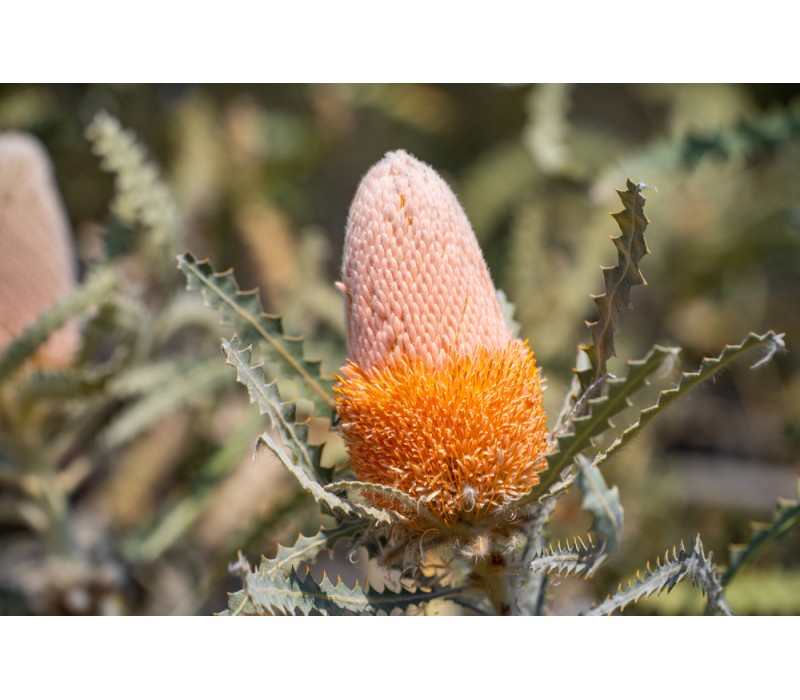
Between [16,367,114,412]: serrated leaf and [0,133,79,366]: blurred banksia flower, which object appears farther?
[0,133,79,366]: blurred banksia flower

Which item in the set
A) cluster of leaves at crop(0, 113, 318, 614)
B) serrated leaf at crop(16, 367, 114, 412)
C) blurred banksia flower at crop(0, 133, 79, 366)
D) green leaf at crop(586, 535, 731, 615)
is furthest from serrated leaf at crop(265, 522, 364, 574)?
blurred banksia flower at crop(0, 133, 79, 366)

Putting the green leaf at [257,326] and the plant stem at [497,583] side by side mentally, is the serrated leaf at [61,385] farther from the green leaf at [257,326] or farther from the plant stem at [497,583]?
the plant stem at [497,583]

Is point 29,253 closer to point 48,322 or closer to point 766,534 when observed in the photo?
point 48,322

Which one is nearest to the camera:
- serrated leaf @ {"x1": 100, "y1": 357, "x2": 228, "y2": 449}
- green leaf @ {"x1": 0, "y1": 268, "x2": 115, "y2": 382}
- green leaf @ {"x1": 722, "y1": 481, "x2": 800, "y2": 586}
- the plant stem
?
the plant stem

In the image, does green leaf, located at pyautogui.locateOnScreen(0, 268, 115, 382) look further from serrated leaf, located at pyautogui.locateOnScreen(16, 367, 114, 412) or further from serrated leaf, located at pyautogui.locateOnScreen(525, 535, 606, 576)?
serrated leaf, located at pyautogui.locateOnScreen(525, 535, 606, 576)

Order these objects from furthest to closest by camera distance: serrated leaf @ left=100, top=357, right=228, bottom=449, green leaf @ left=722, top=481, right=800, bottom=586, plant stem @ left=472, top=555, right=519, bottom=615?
serrated leaf @ left=100, top=357, right=228, bottom=449 → green leaf @ left=722, top=481, right=800, bottom=586 → plant stem @ left=472, top=555, right=519, bottom=615

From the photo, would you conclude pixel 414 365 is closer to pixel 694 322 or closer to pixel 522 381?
pixel 522 381

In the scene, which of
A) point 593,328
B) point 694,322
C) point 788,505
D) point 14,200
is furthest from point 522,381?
point 694,322
